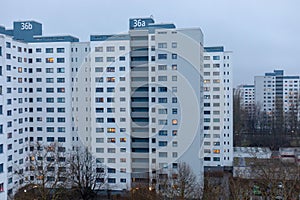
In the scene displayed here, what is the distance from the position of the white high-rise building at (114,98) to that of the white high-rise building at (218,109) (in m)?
5.41

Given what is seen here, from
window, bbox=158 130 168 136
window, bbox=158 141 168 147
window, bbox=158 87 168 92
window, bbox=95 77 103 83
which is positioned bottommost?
window, bbox=158 141 168 147

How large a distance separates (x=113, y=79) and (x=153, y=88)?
227cm

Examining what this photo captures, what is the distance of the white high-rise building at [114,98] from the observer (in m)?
16.6

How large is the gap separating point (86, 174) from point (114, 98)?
419 cm

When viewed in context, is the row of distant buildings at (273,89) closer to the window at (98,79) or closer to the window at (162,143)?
the window at (162,143)

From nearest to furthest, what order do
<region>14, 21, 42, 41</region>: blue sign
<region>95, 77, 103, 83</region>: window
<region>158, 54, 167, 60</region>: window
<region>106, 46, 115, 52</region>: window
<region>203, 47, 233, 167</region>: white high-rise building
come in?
<region>158, 54, 167, 60</region>: window, <region>106, 46, 115, 52</region>: window, <region>95, 77, 103, 83</region>: window, <region>14, 21, 42, 41</region>: blue sign, <region>203, 47, 233, 167</region>: white high-rise building

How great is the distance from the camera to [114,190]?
57.5 ft

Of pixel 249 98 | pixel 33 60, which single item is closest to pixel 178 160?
pixel 33 60

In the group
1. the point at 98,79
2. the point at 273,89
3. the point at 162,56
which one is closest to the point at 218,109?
the point at 162,56

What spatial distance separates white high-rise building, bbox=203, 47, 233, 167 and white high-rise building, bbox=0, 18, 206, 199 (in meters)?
5.41

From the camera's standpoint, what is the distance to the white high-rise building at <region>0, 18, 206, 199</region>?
54.5 feet

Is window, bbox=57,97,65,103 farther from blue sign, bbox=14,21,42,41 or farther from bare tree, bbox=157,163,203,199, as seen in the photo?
bare tree, bbox=157,163,203,199

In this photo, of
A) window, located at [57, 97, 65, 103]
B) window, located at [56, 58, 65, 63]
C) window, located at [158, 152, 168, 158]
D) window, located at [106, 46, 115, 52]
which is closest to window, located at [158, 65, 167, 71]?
window, located at [106, 46, 115, 52]

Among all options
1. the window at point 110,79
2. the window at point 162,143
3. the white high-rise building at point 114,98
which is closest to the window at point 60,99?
the white high-rise building at point 114,98
